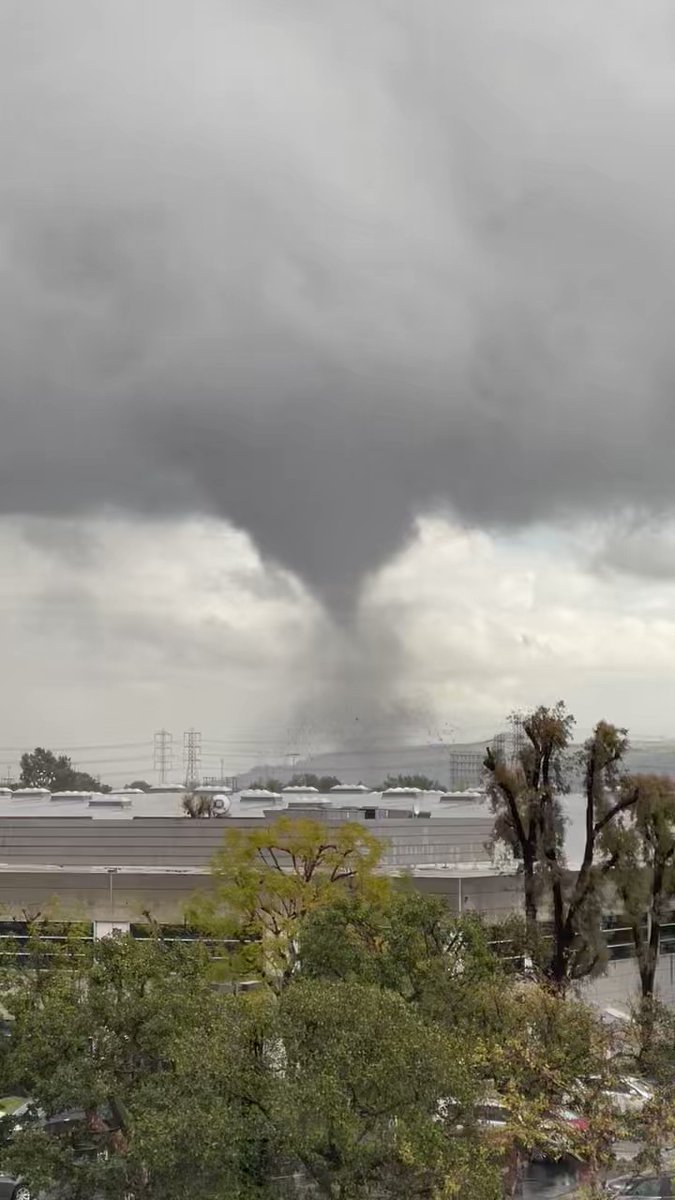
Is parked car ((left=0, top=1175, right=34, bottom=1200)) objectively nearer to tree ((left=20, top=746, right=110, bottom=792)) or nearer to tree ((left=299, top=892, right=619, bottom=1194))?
tree ((left=299, top=892, right=619, bottom=1194))

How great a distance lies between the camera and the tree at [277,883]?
4306cm

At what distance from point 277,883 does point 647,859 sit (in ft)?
51.3

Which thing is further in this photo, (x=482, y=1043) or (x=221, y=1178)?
(x=482, y=1043)

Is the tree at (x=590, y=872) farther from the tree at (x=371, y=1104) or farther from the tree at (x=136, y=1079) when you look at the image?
the tree at (x=371, y=1104)

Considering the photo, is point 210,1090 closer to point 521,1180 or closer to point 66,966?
point 66,966

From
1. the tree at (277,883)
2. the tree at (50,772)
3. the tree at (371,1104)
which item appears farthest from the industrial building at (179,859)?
the tree at (50,772)

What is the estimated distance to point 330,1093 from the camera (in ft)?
68.8

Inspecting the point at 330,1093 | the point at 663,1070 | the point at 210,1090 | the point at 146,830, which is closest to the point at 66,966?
the point at 210,1090

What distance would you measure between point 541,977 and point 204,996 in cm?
1880

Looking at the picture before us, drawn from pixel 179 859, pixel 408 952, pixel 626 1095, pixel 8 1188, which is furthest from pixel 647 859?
pixel 8 1188

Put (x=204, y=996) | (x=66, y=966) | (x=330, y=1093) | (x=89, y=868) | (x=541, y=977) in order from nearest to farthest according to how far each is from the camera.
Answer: (x=330, y=1093) < (x=204, y=996) < (x=66, y=966) < (x=541, y=977) < (x=89, y=868)

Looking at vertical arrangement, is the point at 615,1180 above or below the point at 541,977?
below

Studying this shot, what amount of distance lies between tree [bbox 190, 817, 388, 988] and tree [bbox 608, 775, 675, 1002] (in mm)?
10187

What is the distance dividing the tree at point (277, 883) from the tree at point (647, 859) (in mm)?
10187
